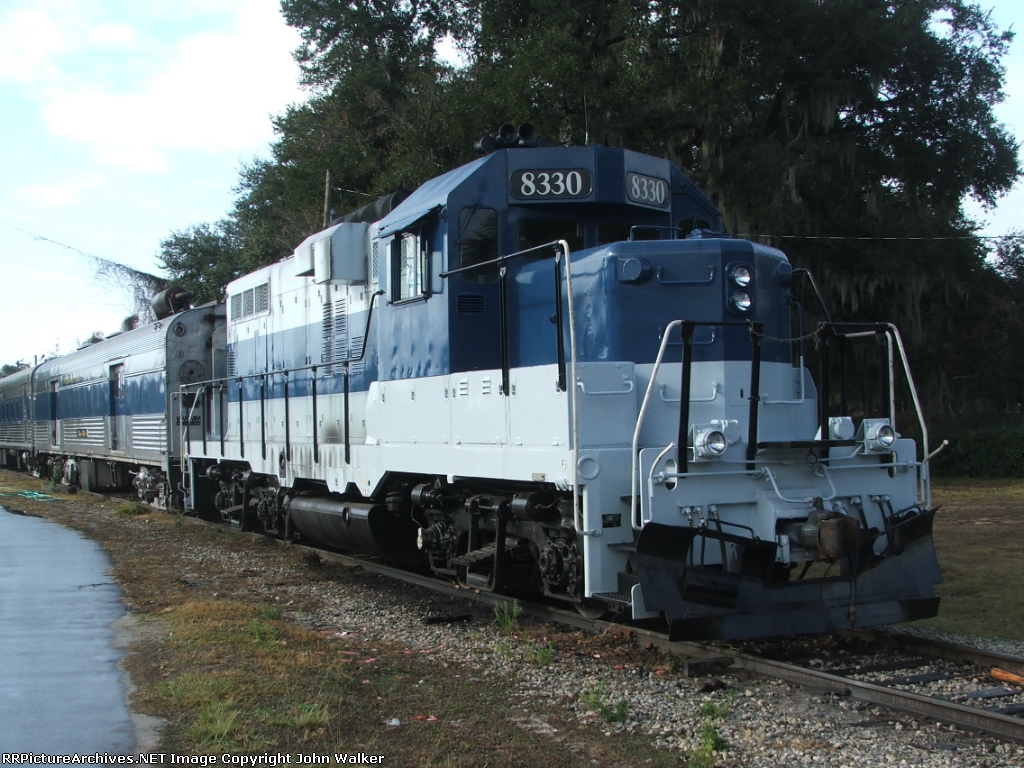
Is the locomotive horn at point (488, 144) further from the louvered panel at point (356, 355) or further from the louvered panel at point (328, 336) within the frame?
the louvered panel at point (328, 336)

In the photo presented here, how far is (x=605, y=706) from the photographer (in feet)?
17.3

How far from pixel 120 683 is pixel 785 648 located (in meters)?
4.50

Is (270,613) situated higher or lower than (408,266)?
lower

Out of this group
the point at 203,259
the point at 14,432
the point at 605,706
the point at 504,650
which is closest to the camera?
the point at 605,706

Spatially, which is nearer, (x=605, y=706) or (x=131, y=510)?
(x=605, y=706)

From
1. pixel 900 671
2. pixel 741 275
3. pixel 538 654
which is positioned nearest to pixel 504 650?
pixel 538 654

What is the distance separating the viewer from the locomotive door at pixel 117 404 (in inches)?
793

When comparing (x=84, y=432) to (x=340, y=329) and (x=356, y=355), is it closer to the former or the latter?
(x=340, y=329)

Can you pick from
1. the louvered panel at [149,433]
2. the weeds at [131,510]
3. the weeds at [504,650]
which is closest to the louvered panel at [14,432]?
the louvered panel at [149,433]

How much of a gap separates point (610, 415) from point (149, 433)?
44.9 feet

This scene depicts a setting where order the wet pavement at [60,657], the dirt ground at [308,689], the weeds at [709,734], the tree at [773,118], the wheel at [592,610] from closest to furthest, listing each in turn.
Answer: the weeds at [709,734], the dirt ground at [308,689], the wet pavement at [60,657], the wheel at [592,610], the tree at [773,118]

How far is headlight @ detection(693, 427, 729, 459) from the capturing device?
6.11 metres

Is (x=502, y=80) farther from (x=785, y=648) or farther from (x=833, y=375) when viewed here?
(x=785, y=648)

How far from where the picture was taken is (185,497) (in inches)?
634
